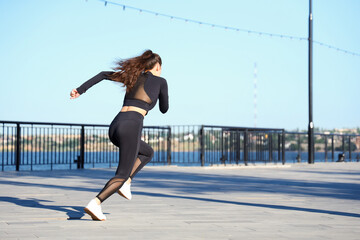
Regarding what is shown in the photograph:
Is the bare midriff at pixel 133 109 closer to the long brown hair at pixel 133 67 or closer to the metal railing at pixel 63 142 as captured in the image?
the long brown hair at pixel 133 67

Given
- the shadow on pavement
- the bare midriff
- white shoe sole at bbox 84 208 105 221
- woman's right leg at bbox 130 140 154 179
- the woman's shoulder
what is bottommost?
the shadow on pavement

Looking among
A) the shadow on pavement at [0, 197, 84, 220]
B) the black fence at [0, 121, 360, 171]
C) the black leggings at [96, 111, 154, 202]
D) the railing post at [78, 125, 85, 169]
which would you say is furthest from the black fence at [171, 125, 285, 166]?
the black leggings at [96, 111, 154, 202]

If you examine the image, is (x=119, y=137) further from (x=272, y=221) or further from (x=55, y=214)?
(x=272, y=221)

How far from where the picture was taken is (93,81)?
511 centimetres

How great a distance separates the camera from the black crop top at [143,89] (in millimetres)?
5074

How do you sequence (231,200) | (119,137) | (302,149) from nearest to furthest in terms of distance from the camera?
(119,137)
(231,200)
(302,149)

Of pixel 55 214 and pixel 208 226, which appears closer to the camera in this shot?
pixel 208 226

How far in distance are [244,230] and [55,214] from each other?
2002 mm

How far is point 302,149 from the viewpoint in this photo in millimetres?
24578

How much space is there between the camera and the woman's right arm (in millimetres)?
5016

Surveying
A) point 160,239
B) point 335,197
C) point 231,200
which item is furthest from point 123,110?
point 335,197

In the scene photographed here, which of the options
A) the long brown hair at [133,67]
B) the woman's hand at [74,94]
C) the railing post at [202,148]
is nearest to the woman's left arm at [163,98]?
the long brown hair at [133,67]

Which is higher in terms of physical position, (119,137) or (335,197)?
(119,137)

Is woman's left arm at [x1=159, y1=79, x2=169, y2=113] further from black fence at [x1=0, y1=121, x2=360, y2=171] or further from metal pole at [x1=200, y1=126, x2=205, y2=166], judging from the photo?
metal pole at [x1=200, y1=126, x2=205, y2=166]
